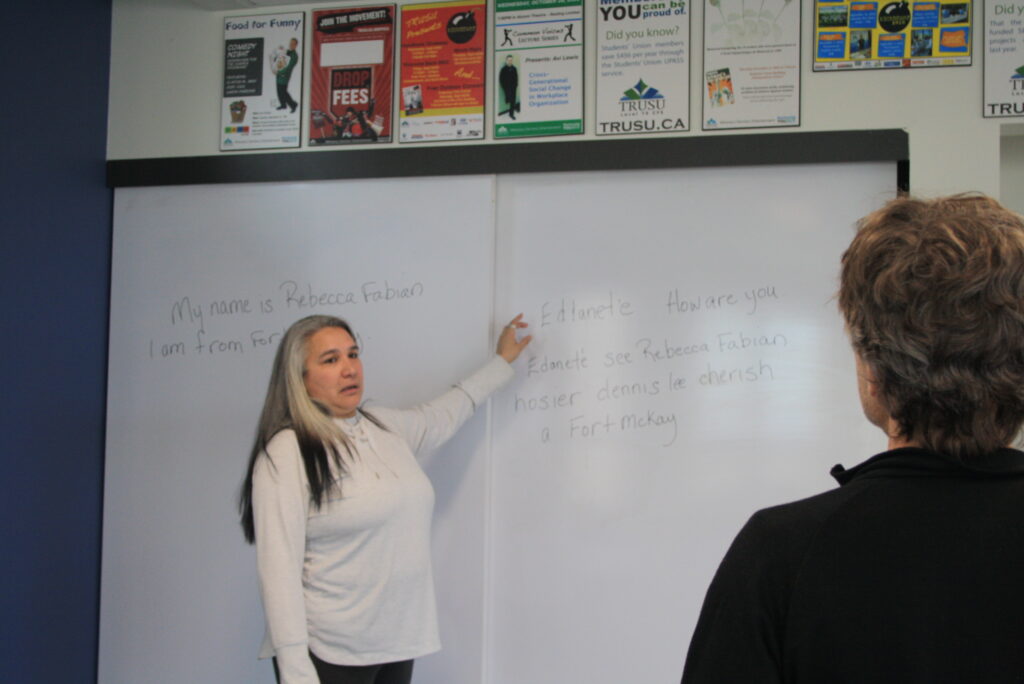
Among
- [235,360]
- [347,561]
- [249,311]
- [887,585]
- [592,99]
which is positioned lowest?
[347,561]

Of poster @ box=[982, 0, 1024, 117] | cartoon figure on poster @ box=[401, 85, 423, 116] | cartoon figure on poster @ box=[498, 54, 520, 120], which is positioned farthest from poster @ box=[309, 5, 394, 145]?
poster @ box=[982, 0, 1024, 117]

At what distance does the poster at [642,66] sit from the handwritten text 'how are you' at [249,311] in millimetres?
761

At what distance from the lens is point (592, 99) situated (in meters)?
2.31

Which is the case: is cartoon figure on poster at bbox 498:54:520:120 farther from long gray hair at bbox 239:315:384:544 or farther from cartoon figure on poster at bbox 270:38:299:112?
long gray hair at bbox 239:315:384:544

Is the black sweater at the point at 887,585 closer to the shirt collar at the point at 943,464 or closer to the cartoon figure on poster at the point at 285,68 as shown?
the shirt collar at the point at 943,464

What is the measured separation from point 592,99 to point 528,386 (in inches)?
33.0

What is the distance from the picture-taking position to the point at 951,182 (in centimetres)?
211

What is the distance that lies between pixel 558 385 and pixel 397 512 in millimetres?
676

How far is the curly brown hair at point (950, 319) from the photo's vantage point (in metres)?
0.73

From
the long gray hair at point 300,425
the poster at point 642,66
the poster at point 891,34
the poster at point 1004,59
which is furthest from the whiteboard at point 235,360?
the poster at point 1004,59

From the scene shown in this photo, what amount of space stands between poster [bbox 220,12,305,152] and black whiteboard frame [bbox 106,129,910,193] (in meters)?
0.08

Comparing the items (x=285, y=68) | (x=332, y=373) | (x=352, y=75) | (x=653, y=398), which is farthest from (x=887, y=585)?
(x=285, y=68)

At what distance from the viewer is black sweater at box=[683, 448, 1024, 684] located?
2.29 ft

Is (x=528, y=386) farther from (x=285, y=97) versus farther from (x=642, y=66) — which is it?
(x=285, y=97)
